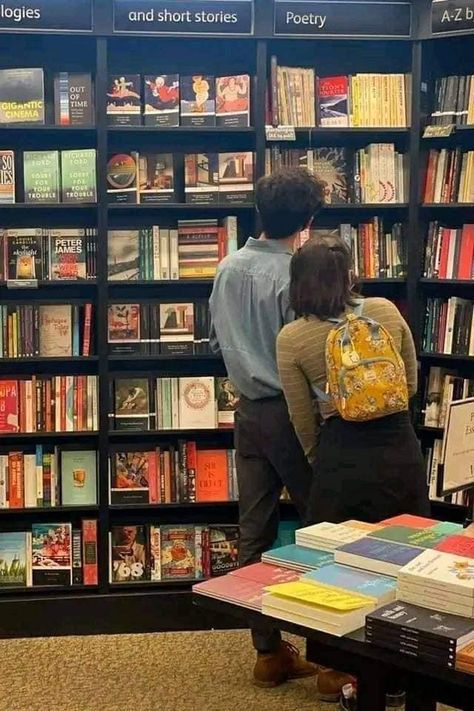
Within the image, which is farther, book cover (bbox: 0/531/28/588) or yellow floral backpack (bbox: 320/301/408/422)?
book cover (bbox: 0/531/28/588)

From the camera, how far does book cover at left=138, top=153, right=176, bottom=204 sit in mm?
3689

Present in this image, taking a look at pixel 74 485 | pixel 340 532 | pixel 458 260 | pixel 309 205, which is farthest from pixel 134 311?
pixel 340 532

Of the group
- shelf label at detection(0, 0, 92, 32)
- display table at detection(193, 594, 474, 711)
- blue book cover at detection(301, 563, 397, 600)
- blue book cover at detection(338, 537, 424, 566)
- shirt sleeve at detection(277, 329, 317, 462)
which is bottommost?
display table at detection(193, 594, 474, 711)

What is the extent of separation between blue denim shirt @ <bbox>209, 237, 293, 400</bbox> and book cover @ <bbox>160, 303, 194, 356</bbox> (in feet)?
2.49

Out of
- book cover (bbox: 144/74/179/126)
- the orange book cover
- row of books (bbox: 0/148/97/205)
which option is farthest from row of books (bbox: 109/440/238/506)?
book cover (bbox: 144/74/179/126)

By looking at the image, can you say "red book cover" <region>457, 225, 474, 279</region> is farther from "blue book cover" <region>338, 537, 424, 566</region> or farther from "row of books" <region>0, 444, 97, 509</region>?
"blue book cover" <region>338, 537, 424, 566</region>

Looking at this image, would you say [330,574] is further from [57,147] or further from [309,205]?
[57,147]

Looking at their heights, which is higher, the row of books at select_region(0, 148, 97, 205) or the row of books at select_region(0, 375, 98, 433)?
the row of books at select_region(0, 148, 97, 205)

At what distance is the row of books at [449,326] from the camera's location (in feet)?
12.1

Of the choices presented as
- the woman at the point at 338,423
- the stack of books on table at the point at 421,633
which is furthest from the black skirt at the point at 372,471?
the stack of books on table at the point at 421,633

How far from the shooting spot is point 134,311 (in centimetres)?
371

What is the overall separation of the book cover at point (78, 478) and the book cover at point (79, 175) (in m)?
1.06

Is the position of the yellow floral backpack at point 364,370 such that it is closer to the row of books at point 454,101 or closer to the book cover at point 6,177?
the row of books at point 454,101

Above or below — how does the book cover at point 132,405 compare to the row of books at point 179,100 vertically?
below
